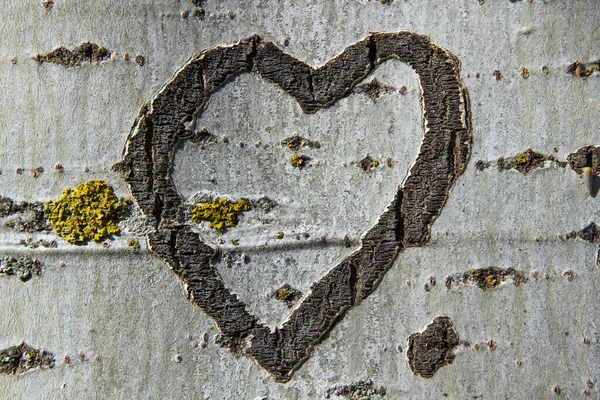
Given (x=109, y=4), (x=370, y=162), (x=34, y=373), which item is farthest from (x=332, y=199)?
(x=34, y=373)

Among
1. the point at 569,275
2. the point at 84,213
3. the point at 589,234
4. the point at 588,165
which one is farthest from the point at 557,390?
the point at 84,213

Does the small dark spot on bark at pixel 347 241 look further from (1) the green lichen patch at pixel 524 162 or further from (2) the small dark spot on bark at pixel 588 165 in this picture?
(2) the small dark spot on bark at pixel 588 165

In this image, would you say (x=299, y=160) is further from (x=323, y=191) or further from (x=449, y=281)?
(x=449, y=281)

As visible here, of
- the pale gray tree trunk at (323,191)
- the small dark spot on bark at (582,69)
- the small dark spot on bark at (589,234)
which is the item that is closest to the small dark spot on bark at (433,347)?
the pale gray tree trunk at (323,191)

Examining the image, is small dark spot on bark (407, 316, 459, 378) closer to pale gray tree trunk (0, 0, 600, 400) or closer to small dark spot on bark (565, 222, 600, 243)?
pale gray tree trunk (0, 0, 600, 400)

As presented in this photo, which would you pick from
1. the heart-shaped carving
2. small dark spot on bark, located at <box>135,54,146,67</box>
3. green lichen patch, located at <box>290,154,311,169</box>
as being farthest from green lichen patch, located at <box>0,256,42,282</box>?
green lichen patch, located at <box>290,154,311,169</box>
